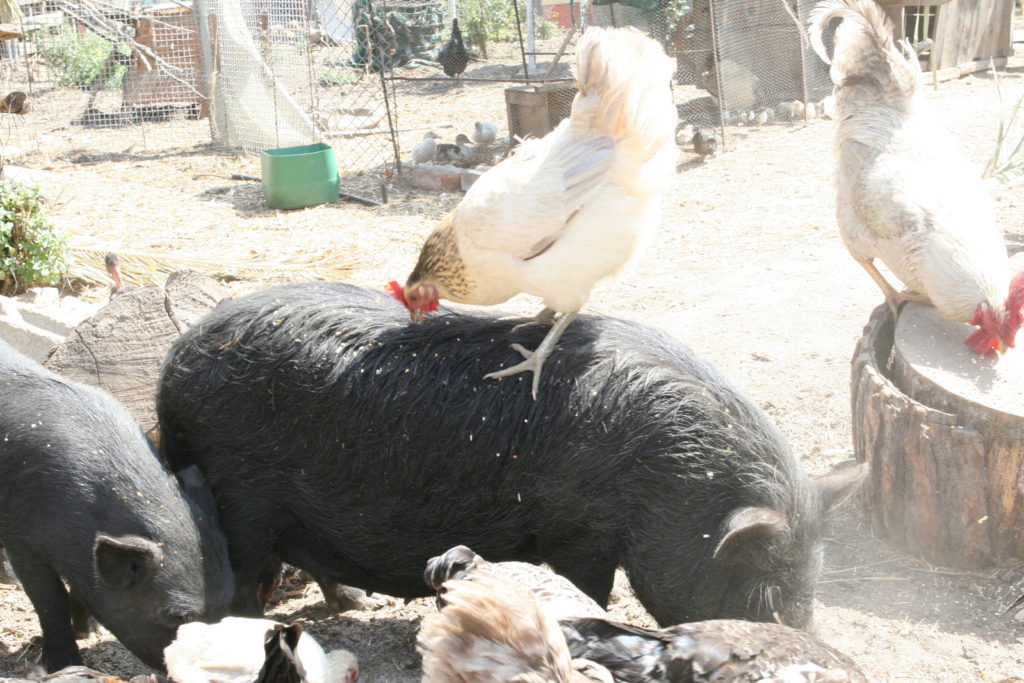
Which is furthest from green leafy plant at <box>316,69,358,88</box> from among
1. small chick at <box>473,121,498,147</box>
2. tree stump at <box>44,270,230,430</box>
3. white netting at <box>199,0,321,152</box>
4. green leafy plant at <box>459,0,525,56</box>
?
tree stump at <box>44,270,230,430</box>

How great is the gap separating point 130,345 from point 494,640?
10.4 feet

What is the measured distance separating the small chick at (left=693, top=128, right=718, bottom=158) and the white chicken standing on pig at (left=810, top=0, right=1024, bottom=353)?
17.6 ft

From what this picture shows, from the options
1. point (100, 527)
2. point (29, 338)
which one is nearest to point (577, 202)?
point (100, 527)

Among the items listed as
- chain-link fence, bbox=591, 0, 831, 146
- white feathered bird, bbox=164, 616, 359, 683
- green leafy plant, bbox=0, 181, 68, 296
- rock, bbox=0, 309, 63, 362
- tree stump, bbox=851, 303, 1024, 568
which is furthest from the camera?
chain-link fence, bbox=591, 0, 831, 146

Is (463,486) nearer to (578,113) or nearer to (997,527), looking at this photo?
(578,113)

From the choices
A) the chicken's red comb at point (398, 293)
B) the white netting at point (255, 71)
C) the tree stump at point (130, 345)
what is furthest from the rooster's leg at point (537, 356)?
the white netting at point (255, 71)

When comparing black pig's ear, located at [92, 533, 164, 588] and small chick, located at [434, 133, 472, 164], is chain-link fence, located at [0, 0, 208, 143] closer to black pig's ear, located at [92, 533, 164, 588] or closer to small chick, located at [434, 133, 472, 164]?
small chick, located at [434, 133, 472, 164]

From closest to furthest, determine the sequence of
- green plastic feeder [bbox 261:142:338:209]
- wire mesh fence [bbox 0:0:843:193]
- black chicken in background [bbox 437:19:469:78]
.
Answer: green plastic feeder [bbox 261:142:338:209], wire mesh fence [bbox 0:0:843:193], black chicken in background [bbox 437:19:469:78]

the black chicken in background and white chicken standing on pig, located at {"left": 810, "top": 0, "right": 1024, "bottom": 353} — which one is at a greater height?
the black chicken in background

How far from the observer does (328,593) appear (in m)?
4.47

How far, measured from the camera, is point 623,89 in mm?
3600

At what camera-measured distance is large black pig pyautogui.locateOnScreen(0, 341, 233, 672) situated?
11.3 ft

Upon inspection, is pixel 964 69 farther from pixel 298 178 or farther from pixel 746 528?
pixel 746 528

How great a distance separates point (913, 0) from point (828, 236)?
7.12m
